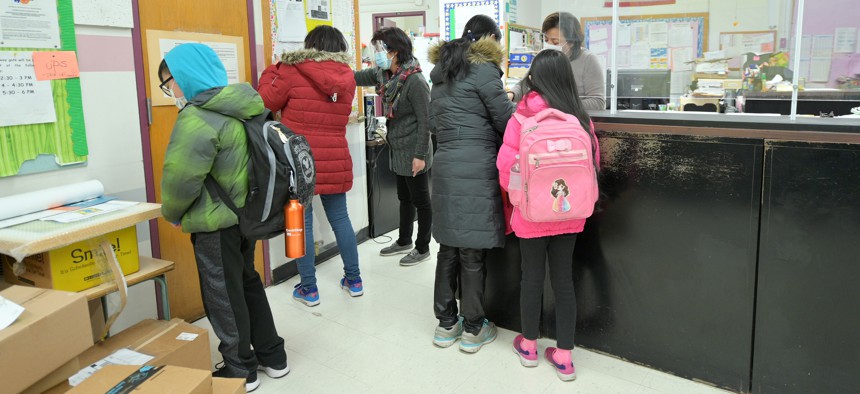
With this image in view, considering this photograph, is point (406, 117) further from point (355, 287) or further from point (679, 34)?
point (679, 34)

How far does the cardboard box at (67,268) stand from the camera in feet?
6.48

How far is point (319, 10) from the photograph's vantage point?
150 inches

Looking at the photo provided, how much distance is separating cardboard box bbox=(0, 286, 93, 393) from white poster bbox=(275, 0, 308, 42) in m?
2.14

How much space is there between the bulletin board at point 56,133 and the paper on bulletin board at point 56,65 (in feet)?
0.06

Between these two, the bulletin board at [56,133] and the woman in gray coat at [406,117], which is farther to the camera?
the woman in gray coat at [406,117]

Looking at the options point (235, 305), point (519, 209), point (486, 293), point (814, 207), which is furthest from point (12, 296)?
point (814, 207)

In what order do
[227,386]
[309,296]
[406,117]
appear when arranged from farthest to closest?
[406,117]
[309,296]
[227,386]

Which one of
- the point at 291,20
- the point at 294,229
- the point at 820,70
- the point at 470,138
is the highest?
the point at 291,20

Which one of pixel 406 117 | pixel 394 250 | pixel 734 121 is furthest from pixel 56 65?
pixel 734 121

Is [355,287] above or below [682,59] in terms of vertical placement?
below

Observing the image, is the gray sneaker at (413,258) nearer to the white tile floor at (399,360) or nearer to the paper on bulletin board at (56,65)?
the white tile floor at (399,360)

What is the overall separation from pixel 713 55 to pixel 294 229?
211cm

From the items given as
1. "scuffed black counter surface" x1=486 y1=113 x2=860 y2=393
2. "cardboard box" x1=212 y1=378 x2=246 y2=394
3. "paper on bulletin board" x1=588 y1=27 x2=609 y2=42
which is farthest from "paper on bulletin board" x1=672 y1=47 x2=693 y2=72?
"cardboard box" x1=212 y1=378 x2=246 y2=394

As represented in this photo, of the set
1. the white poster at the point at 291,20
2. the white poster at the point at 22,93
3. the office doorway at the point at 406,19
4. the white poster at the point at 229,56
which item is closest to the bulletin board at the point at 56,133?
the white poster at the point at 22,93
